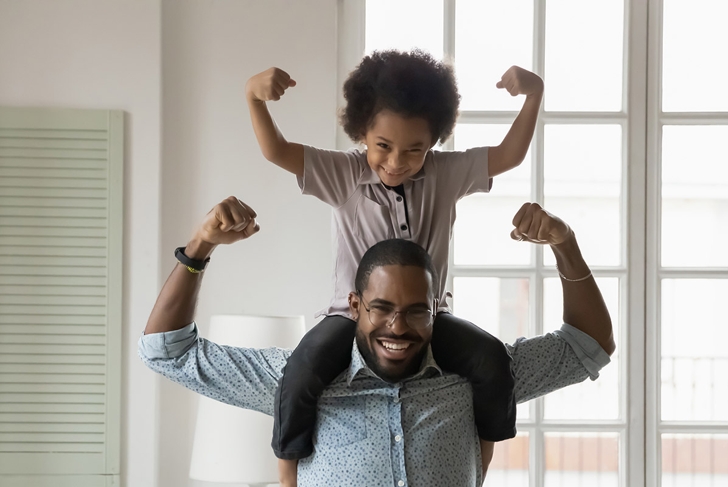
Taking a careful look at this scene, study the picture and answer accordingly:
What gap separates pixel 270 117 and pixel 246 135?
891 mm

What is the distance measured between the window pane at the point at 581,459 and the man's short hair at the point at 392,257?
1.30 metres

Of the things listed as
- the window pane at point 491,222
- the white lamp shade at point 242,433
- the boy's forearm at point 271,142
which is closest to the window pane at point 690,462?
the window pane at point 491,222

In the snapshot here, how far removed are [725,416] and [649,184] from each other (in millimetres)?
902

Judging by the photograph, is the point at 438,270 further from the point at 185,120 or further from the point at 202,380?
the point at 185,120

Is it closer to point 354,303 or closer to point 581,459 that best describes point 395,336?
point 354,303

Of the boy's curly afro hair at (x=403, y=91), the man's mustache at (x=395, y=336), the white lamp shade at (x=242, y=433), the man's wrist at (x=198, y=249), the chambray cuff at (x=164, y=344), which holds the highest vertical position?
the boy's curly afro hair at (x=403, y=91)

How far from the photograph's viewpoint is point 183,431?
2.73 m

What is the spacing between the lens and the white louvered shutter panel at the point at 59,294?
2646 millimetres

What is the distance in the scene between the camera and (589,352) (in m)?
2.00

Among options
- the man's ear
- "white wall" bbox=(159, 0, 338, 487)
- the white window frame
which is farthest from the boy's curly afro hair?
the white window frame

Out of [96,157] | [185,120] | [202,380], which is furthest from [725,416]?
[96,157]

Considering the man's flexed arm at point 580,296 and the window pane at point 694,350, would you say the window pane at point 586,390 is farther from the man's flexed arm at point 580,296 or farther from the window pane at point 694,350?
the man's flexed arm at point 580,296

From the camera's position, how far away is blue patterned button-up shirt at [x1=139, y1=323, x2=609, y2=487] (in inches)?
72.1

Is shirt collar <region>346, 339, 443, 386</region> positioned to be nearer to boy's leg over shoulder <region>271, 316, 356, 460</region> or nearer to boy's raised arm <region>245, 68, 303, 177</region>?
boy's leg over shoulder <region>271, 316, 356, 460</region>
